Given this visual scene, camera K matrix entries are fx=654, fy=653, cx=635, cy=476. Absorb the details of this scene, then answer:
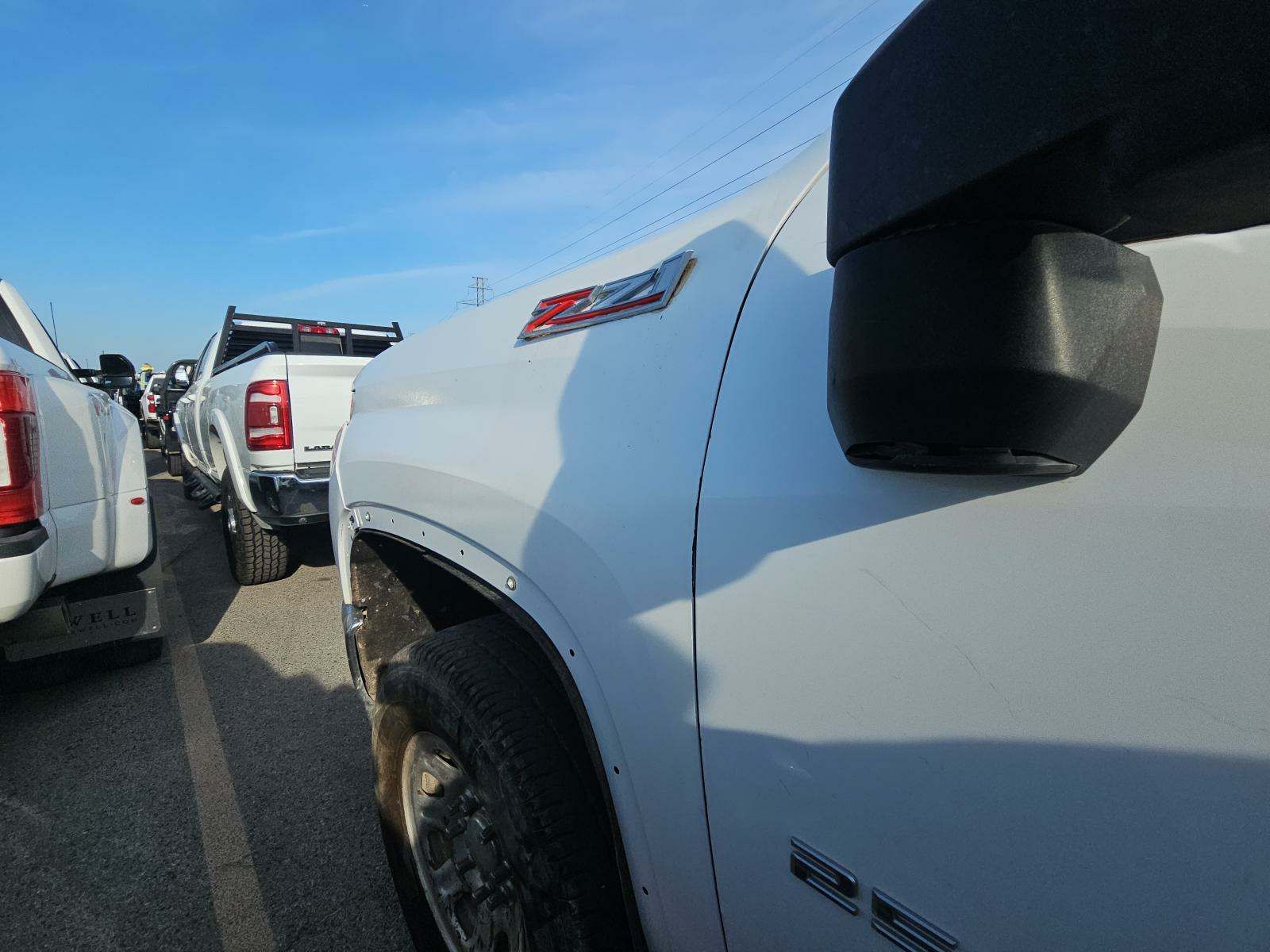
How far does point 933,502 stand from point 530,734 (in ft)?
3.10

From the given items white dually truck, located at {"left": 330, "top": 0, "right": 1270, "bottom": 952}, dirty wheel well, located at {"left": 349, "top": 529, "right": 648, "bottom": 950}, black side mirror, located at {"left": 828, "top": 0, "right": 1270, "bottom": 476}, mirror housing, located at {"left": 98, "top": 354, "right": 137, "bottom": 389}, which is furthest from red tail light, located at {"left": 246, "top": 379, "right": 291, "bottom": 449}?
black side mirror, located at {"left": 828, "top": 0, "right": 1270, "bottom": 476}

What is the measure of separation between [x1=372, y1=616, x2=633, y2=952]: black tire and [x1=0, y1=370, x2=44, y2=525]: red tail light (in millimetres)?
1852

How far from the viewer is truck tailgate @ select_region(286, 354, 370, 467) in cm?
444

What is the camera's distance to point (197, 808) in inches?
100

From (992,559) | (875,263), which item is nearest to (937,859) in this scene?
(992,559)

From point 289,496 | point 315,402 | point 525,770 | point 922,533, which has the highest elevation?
point 315,402

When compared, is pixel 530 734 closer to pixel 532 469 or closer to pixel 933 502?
pixel 532 469

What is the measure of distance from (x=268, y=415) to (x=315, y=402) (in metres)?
0.30

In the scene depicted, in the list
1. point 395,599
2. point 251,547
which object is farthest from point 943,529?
point 251,547

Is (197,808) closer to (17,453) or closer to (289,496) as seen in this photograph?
(17,453)

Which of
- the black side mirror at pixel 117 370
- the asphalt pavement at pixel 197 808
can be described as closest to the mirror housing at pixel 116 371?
the black side mirror at pixel 117 370

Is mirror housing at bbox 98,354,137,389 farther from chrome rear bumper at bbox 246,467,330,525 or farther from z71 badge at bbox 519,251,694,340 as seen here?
z71 badge at bbox 519,251,694,340

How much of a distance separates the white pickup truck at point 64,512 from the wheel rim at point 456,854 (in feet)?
6.10

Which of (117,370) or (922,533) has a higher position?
(117,370)
